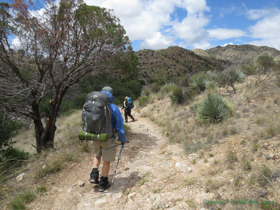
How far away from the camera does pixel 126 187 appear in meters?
3.23

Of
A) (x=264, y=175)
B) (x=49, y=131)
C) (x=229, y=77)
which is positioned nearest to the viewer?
(x=264, y=175)

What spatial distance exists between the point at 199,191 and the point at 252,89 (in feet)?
19.5

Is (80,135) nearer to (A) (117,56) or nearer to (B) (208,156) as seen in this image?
(B) (208,156)

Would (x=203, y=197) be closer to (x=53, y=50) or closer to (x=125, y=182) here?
(x=125, y=182)

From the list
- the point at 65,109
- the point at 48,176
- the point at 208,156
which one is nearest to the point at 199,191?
the point at 208,156

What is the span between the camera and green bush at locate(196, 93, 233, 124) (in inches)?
220

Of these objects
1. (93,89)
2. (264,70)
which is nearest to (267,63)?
(264,70)

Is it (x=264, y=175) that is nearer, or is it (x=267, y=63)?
(x=264, y=175)

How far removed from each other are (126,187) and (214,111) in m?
3.98

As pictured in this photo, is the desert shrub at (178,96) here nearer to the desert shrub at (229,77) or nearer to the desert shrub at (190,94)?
the desert shrub at (190,94)

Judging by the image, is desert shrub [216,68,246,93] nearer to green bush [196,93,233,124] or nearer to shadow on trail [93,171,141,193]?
green bush [196,93,233,124]

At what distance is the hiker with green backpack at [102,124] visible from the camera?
286 cm

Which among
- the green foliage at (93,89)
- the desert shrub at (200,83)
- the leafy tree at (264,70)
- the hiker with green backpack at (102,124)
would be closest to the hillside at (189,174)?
the hiker with green backpack at (102,124)

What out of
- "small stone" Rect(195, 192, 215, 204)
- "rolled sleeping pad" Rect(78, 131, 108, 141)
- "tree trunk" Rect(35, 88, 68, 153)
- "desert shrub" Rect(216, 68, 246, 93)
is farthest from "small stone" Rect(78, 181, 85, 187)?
"desert shrub" Rect(216, 68, 246, 93)
